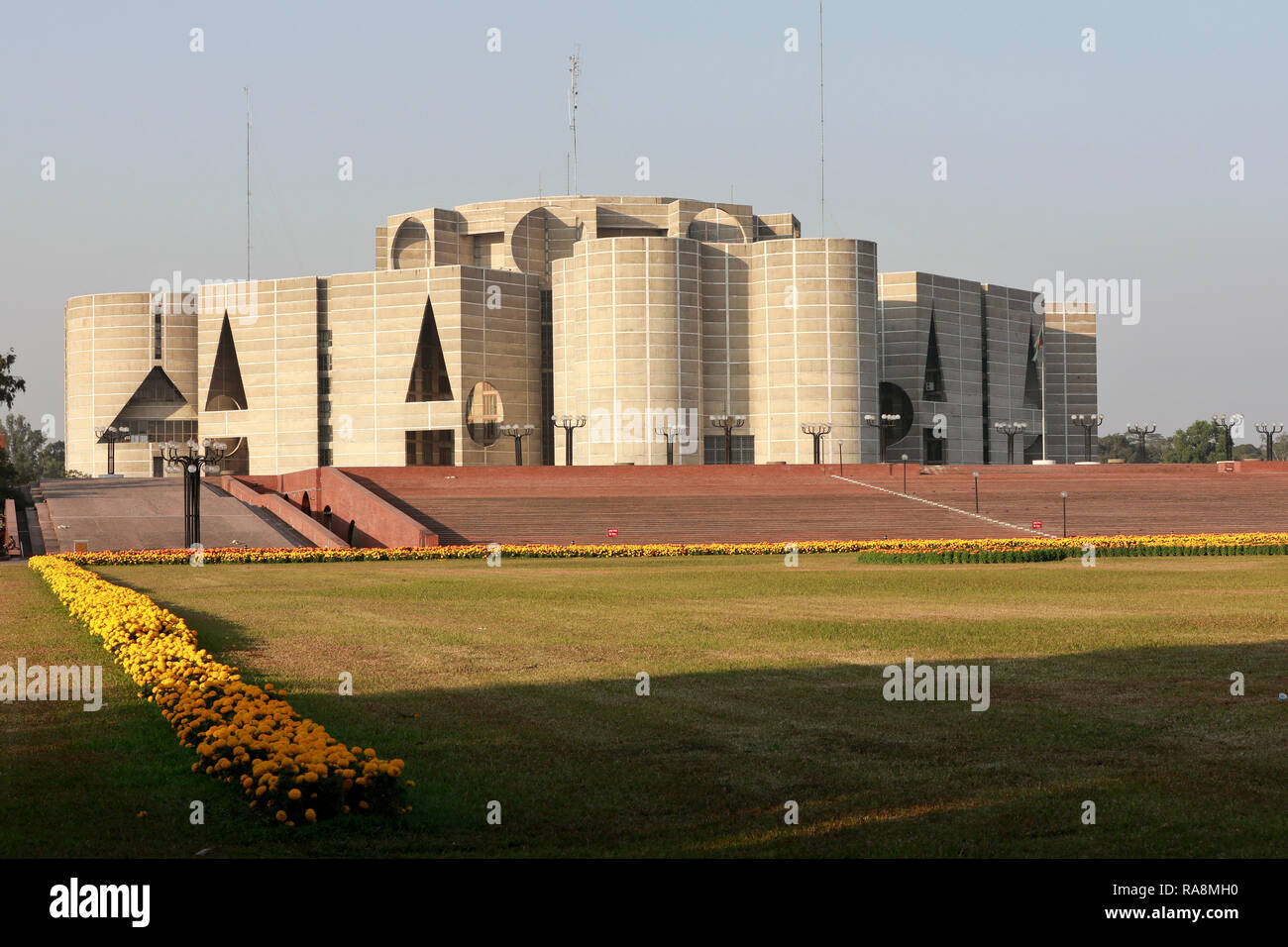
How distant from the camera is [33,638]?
57.3 feet

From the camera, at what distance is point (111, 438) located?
326 feet

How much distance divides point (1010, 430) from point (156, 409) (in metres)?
61.0

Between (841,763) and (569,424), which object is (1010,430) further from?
(841,763)

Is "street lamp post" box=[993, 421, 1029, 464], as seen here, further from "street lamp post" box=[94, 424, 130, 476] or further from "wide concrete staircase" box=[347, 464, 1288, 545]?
"street lamp post" box=[94, 424, 130, 476]

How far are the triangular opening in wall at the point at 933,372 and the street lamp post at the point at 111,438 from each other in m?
56.8

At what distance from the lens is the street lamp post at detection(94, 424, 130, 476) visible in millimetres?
99438

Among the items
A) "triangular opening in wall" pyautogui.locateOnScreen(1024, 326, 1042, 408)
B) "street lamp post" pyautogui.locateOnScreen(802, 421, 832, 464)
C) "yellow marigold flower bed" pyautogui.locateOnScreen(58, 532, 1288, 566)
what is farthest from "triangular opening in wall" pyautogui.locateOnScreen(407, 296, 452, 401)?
"yellow marigold flower bed" pyautogui.locateOnScreen(58, 532, 1288, 566)

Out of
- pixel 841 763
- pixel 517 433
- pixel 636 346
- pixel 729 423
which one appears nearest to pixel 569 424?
pixel 517 433

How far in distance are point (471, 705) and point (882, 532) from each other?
34.7 metres

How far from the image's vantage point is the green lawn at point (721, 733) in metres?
7.85

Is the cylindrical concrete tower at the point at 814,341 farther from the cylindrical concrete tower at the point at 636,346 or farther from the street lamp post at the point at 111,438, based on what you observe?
the street lamp post at the point at 111,438
